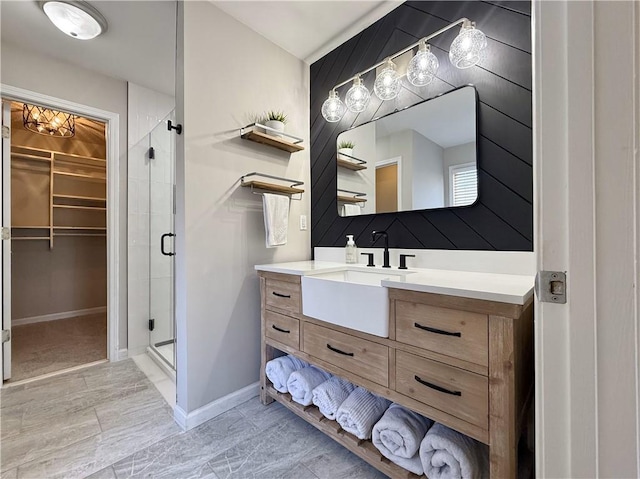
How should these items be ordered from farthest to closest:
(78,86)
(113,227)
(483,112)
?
1. (113,227)
2. (78,86)
3. (483,112)

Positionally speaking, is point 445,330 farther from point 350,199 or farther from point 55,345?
point 55,345

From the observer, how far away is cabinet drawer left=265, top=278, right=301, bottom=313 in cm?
157

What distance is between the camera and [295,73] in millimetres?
2232

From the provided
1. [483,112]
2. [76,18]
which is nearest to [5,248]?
[76,18]

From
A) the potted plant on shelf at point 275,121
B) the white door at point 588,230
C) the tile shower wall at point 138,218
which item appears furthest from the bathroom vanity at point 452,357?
the tile shower wall at point 138,218

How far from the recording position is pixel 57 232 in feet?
11.6

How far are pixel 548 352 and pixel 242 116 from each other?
197cm

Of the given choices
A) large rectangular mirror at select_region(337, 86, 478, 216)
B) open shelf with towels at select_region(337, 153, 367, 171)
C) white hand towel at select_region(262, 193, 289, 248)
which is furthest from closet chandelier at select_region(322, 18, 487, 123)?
white hand towel at select_region(262, 193, 289, 248)

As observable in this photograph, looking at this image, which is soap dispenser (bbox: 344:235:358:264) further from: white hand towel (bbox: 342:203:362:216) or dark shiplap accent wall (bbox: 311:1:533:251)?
white hand towel (bbox: 342:203:362:216)

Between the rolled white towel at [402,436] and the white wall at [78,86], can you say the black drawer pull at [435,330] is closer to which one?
the rolled white towel at [402,436]

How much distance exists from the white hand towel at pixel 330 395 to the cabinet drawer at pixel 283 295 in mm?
434

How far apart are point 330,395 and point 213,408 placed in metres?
0.80

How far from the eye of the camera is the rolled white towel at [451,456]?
0.99 metres

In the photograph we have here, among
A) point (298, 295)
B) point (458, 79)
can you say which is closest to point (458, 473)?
point (298, 295)
